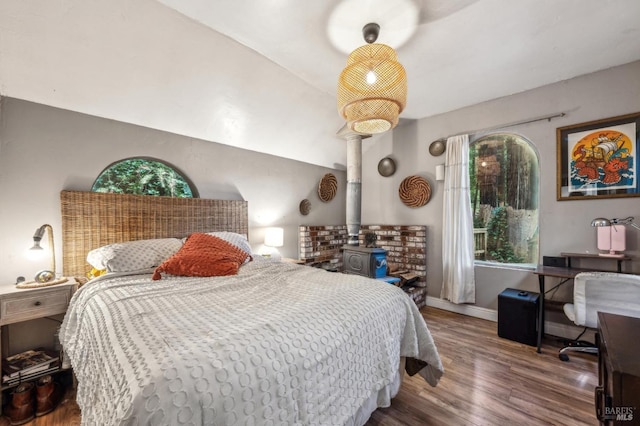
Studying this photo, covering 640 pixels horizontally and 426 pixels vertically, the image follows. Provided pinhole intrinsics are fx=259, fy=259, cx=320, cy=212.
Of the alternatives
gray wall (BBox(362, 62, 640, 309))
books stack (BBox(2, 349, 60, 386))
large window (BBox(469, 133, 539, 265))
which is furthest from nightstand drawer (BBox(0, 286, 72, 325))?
large window (BBox(469, 133, 539, 265))

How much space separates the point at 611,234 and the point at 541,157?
38.1 inches

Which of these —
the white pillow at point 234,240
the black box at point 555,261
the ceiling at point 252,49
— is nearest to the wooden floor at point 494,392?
the black box at point 555,261

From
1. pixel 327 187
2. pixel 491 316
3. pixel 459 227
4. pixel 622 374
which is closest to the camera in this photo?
pixel 622 374

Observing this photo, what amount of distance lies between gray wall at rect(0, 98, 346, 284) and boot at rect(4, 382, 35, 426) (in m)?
0.80

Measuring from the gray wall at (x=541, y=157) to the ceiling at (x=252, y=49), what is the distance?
19 cm

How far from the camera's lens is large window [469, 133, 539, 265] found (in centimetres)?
304

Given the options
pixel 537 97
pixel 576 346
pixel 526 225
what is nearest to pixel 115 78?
pixel 537 97

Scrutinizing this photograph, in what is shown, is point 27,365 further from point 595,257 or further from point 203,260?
point 595,257

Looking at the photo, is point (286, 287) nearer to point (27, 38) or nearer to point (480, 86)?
point (27, 38)

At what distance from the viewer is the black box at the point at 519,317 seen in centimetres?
253

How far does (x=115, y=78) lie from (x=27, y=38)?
0.49 metres

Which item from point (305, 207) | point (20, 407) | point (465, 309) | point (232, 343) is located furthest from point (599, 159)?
point (20, 407)

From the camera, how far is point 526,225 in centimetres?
307

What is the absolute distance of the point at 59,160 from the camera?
2.12m
